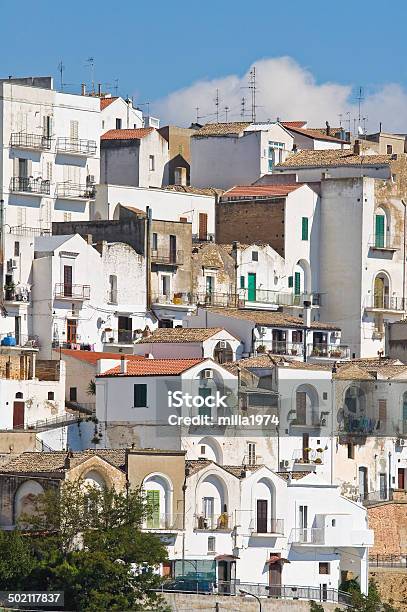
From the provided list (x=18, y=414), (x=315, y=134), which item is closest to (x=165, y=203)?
(x=315, y=134)

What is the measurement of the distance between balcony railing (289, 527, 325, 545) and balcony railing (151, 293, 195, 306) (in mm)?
19084

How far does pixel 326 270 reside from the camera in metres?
102

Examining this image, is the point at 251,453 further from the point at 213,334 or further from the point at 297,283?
the point at 297,283

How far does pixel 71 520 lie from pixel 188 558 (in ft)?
16.0

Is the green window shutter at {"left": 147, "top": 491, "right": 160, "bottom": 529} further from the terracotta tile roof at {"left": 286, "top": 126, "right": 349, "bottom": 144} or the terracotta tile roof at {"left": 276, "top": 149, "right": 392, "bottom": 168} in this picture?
the terracotta tile roof at {"left": 286, "top": 126, "right": 349, "bottom": 144}

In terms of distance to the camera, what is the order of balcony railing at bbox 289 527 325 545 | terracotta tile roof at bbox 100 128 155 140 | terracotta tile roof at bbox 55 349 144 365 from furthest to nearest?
terracotta tile roof at bbox 100 128 155 140 → terracotta tile roof at bbox 55 349 144 365 → balcony railing at bbox 289 527 325 545

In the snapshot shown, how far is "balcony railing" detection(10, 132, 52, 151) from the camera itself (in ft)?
317

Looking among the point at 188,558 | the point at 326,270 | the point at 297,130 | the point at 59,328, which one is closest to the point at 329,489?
the point at 188,558

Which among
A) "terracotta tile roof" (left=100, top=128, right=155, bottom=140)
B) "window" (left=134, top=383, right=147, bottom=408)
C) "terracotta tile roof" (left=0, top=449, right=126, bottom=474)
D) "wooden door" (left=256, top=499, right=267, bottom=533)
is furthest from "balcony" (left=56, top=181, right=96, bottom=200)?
"wooden door" (left=256, top=499, right=267, bottom=533)

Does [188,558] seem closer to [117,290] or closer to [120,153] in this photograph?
[117,290]

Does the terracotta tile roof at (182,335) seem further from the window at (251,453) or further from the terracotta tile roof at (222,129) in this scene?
the terracotta tile roof at (222,129)

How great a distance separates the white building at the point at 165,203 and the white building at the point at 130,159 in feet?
10.7

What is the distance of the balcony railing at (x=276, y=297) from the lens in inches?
3930

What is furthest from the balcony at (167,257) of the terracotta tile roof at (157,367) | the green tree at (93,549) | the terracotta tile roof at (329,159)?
the green tree at (93,549)
